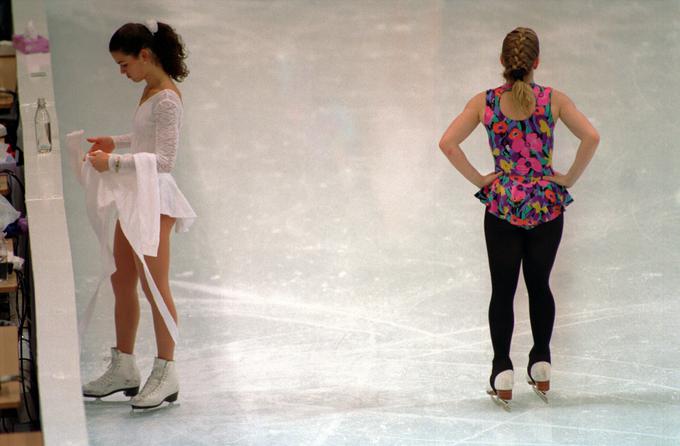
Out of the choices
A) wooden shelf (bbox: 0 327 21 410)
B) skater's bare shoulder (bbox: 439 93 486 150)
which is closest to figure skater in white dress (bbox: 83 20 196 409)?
wooden shelf (bbox: 0 327 21 410)

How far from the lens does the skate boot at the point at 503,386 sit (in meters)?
5.52

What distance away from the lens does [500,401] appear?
557 centimetres

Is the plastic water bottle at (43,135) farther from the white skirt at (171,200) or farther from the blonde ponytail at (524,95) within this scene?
the blonde ponytail at (524,95)

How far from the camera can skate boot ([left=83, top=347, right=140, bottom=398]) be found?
5523mm

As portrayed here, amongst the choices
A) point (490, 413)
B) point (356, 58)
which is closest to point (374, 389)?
point (490, 413)

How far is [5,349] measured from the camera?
4992mm

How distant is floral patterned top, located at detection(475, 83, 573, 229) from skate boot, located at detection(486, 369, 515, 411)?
59 cm

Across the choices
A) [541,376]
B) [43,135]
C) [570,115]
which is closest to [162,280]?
[43,135]

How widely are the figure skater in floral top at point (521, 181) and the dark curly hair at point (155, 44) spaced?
42.0 inches

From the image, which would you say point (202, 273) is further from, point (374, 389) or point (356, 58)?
point (356, 58)

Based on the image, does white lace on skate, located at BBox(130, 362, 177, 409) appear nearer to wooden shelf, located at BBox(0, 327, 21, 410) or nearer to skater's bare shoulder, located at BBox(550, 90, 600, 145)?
wooden shelf, located at BBox(0, 327, 21, 410)

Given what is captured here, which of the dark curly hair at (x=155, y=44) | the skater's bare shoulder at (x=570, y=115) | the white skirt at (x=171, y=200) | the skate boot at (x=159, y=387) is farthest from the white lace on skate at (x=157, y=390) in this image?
the skater's bare shoulder at (x=570, y=115)

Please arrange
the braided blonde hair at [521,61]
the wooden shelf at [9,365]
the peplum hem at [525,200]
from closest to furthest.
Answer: the wooden shelf at [9,365], the braided blonde hair at [521,61], the peplum hem at [525,200]

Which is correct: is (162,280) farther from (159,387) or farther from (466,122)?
(466,122)
